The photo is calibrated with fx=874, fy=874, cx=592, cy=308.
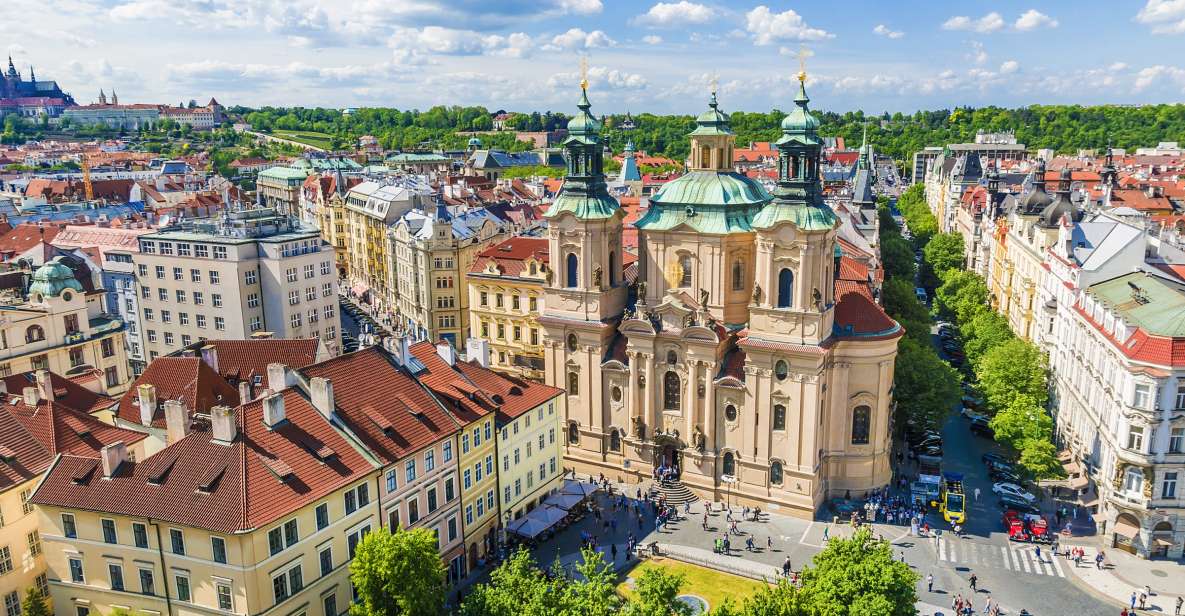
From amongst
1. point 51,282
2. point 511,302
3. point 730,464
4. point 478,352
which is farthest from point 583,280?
point 51,282

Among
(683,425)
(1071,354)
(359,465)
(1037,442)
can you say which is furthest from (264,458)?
(1071,354)

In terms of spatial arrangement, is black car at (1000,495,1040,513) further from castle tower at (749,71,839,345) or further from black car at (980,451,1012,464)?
castle tower at (749,71,839,345)

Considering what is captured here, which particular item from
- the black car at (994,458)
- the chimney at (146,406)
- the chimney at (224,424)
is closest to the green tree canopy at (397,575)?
the chimney at (224,424)

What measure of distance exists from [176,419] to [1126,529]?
205 ft

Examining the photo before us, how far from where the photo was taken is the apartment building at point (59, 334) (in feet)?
217

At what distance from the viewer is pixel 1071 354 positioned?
7606cm

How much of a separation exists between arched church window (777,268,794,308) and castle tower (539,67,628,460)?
1478 centimetres

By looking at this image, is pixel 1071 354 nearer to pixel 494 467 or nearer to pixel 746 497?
pixel 746 497

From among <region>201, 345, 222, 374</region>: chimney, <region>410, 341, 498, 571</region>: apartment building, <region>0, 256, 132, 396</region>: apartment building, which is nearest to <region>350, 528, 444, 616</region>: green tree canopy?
<region>410, 341, 498, 571</region>: apartment building

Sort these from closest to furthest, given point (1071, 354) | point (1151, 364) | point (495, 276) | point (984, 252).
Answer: point (1151, 364), point (1071, 354), point (495, 276), point (984, 252)

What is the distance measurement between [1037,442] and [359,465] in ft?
162

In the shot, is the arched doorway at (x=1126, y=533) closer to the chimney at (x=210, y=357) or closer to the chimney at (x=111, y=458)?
the chimney at (x=111, y=458)

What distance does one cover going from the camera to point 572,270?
7256 cm

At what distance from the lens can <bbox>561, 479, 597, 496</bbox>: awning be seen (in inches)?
2618
